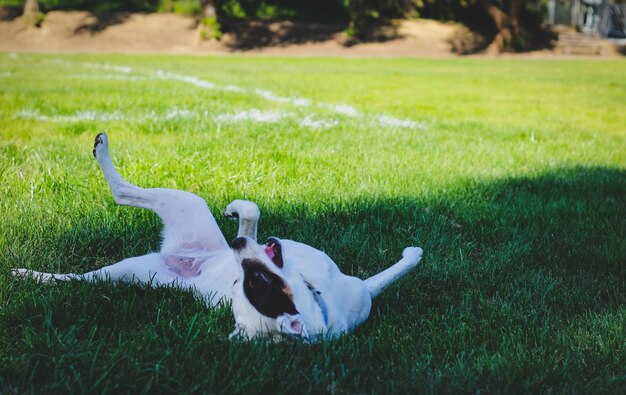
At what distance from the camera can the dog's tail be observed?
7.45 feet

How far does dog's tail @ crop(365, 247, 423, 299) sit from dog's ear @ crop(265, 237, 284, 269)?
0.51 m

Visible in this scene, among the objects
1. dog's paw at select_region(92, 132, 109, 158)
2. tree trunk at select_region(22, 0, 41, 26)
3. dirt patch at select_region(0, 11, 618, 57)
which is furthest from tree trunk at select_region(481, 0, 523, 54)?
dog's paw at select_region(92, 132, 109, 158)

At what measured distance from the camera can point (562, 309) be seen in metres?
2.32

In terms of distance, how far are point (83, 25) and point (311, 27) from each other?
458 inches

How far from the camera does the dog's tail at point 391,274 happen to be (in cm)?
227

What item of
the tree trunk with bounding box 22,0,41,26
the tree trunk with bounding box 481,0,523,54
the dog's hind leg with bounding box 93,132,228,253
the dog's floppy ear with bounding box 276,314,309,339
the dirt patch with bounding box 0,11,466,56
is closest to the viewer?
the dog's floppy ear with bounding box 276,314,309,339

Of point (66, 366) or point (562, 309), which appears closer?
point (66, 366)

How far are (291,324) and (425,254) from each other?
1.26 meters

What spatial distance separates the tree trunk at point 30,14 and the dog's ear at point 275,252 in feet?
96.1

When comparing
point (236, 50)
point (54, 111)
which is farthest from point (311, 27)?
point (54, 111)

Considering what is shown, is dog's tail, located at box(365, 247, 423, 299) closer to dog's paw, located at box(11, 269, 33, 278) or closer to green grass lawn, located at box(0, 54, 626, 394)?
green grass lawn, located at box(0, 54, 626, 394)

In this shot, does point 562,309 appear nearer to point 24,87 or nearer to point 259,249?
point 259,249

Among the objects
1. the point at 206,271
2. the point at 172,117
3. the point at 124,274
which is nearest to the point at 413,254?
the point at 206,271

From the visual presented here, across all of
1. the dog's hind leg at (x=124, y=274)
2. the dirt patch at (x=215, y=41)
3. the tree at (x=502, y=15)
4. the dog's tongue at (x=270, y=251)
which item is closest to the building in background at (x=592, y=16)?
the tree at (x=502, y=15)
